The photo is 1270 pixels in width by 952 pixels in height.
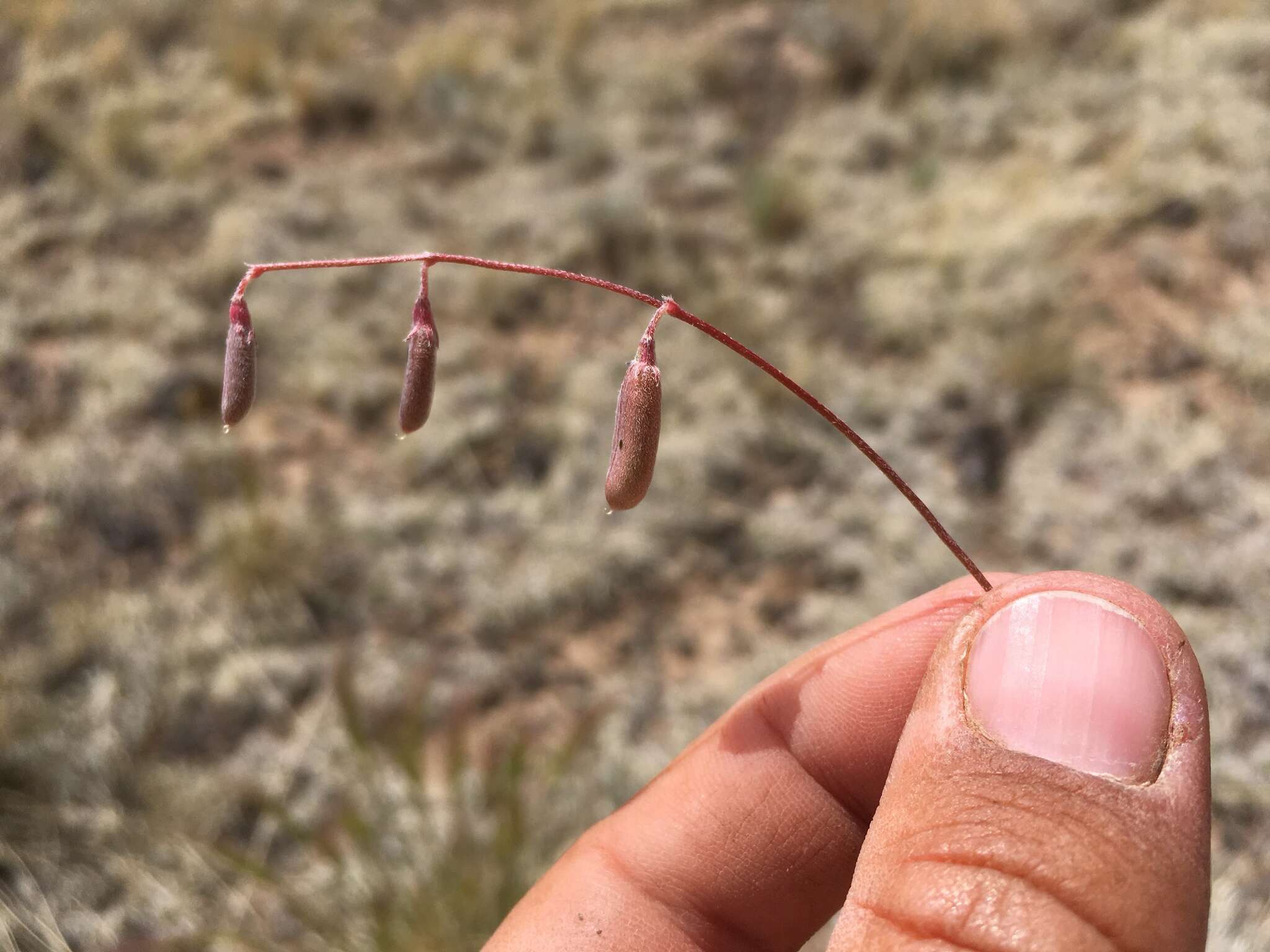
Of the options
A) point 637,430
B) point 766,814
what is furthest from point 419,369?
point 766,814

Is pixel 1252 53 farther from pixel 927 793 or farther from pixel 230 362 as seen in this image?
pixel 230 362

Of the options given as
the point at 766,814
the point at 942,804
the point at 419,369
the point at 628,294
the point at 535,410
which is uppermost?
the point at 628,294

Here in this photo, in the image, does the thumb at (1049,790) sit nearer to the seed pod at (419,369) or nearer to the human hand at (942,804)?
the human hand at (942,804)

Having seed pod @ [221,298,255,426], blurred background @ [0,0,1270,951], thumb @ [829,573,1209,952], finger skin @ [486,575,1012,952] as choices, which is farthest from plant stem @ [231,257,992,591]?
blurred background @ [0,0,1270,951]

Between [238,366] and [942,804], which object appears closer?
[942,804]

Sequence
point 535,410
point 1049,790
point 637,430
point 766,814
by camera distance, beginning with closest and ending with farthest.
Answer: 1. point 1049,790
2. point 637,430
3. point 766,814
4. point 535,410

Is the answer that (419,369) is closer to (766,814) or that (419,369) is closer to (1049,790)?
(1049,790)
